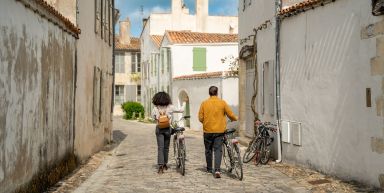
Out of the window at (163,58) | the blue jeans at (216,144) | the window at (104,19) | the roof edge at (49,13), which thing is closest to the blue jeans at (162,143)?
the blue jeans at (216,144)

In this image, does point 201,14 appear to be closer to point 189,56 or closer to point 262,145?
point 189,56

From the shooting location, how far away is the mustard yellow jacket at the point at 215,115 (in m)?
9.62

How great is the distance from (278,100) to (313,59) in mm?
2129

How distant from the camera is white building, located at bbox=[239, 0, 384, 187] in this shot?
8156mm

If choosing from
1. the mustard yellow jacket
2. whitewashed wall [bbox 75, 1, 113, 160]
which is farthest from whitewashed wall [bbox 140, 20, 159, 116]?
the mustard yellow jacket

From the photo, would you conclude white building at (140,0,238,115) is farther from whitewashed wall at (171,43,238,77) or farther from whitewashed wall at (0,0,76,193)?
whitewashed wall at (0,0,76,193)

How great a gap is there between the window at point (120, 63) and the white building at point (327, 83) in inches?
1359

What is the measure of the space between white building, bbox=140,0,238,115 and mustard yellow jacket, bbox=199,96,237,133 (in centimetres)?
2863

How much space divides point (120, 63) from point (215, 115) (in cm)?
3913

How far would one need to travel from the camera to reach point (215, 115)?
9648 mm

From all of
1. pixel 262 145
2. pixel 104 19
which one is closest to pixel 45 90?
pixel 262 145

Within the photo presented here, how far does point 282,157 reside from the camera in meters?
12.1

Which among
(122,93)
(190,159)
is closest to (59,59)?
(190,159)

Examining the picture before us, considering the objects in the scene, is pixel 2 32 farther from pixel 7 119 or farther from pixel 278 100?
pixel 278 100
